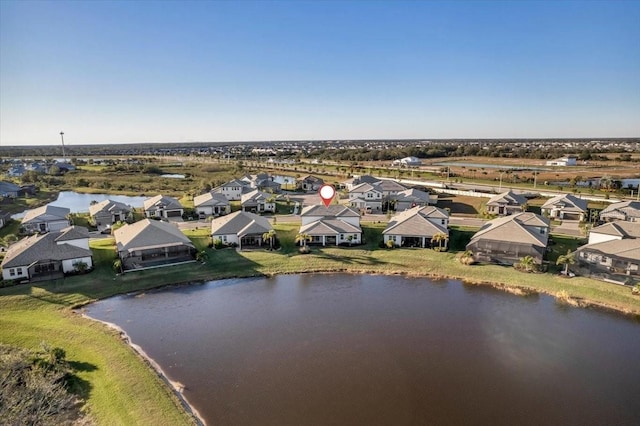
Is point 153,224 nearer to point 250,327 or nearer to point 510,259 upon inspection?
point 250,327

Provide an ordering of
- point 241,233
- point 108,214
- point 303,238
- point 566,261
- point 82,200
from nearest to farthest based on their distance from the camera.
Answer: point 566,261, point 241,233, point 303,238, point 108,214, point 82,200

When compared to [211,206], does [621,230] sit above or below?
below

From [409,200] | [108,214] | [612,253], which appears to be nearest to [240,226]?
[108,214]

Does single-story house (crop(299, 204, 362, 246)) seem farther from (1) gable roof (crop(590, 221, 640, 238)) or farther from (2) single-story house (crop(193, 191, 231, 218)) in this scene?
(1) gable roof (crop(590, 221, 640, 238))

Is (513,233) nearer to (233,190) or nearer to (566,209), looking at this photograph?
(566,209)

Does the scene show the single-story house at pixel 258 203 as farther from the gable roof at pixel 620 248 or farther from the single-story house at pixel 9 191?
the single-story house at pixel 9 191

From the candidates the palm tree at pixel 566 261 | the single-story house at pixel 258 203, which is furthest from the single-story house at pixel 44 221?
the palm tree at pixel 566 261

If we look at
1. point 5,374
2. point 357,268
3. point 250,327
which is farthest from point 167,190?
point 5,374
